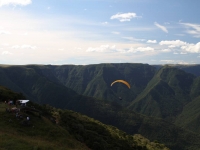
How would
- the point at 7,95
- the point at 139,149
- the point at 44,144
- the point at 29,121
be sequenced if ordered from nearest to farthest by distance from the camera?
1. the point at 44,144
2. the point at 29,121
3. the point at 7,95
4. the point at 139,149

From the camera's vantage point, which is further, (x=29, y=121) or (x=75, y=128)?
(x=75, y=128)

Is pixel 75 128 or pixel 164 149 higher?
pixel 75 128

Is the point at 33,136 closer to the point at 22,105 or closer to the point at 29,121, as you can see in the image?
the point at 29,121

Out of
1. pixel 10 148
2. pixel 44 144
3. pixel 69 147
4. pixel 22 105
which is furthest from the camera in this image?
pixel 22 105

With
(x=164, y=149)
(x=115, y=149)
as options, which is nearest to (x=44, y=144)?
(x=115, y=149)

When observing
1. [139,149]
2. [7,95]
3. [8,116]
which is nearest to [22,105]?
[8,116]

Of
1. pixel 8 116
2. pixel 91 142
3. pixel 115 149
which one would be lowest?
pixel 115 149

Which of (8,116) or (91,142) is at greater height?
(8,116)

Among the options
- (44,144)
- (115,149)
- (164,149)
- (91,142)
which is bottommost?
(164,149)

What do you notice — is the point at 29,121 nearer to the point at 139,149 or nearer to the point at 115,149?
the point at 115,149
